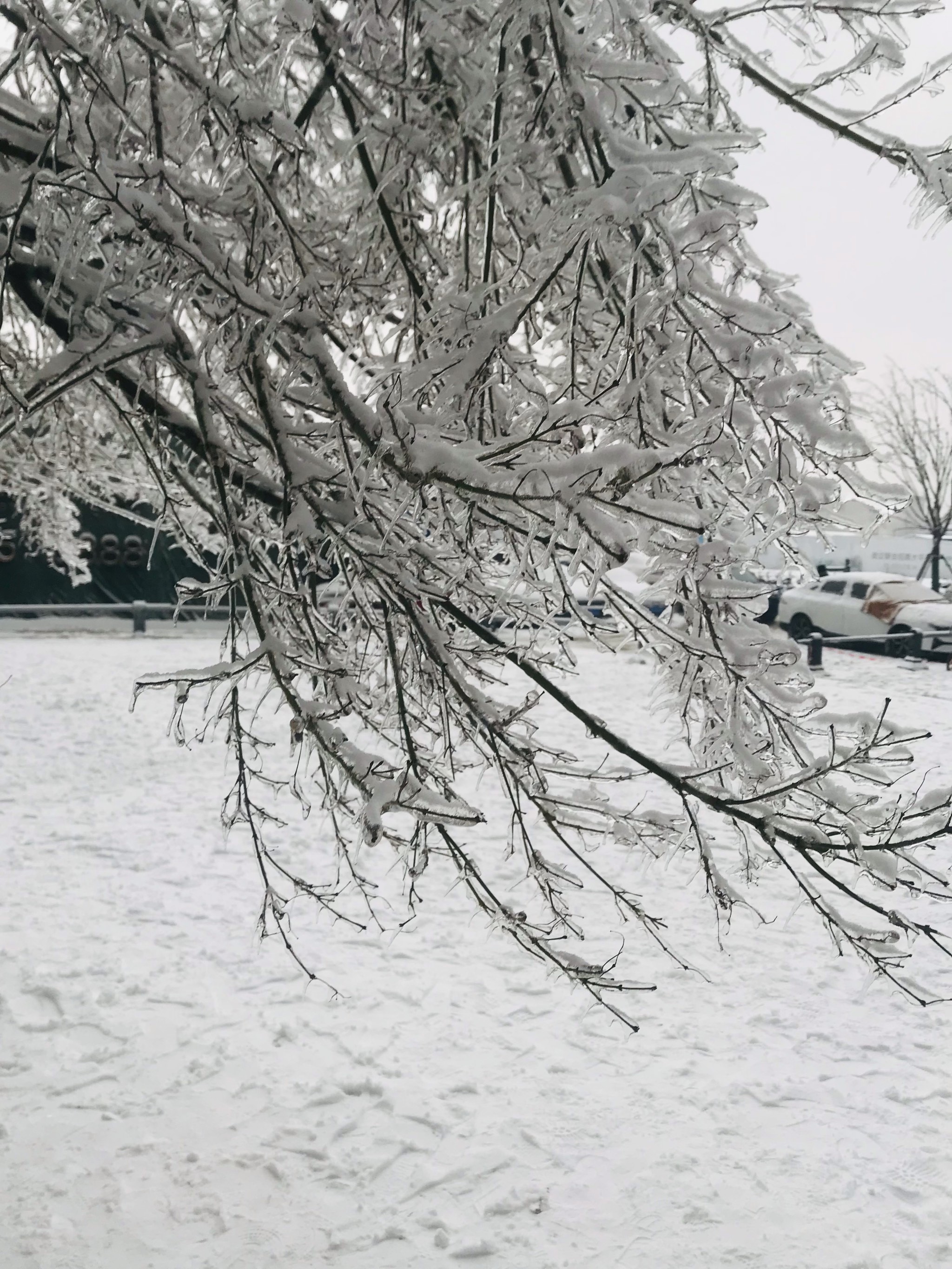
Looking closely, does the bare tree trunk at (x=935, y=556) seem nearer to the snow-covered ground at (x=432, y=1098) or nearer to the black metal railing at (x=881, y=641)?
the black metal railing at (x=881, y=641)

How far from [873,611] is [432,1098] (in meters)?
15.7

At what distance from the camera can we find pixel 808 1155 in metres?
4.23

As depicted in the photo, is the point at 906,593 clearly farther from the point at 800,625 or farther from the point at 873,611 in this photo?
the point at 800,625

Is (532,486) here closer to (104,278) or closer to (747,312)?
(747,312)

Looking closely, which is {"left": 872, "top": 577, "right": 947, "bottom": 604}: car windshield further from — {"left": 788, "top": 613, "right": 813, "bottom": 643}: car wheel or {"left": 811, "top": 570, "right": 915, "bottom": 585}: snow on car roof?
{"left": 788, "top": 613, "right": 813, "bottom": 643}: car wheel

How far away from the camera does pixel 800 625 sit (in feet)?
65.4

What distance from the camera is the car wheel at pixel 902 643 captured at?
16078 mm

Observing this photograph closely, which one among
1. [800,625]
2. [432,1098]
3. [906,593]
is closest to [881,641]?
[906,593]

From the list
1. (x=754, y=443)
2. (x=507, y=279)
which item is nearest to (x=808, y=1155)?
(x=754, y=443)

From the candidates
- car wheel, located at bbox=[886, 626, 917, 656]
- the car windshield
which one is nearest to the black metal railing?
car wheel, located at bbox=[886, 626, 917, 656]

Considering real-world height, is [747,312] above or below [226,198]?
below

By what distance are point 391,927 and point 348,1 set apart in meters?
5.02

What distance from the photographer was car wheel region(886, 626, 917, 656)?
52.7ft

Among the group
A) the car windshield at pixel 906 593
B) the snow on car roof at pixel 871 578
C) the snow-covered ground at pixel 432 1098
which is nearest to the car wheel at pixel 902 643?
the car windshield at pixel 906 593
